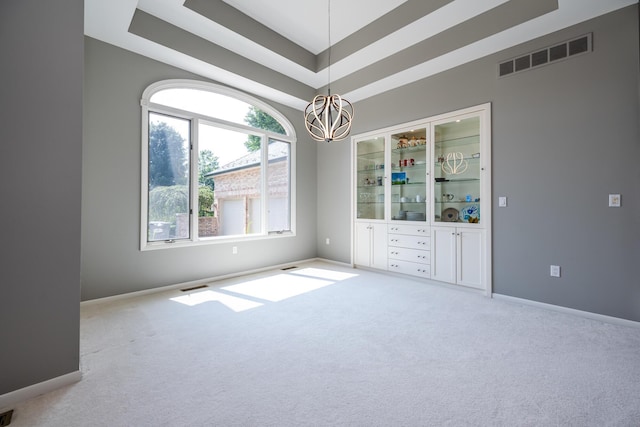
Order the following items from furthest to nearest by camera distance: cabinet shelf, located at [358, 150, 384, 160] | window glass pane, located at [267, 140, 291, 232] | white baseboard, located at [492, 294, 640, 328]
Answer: window glass pane, located at [267, 140, 291, 232]
cabinet shelf, located at [358, 150, 384, 160]
white baseboard, located at [492, 294, 640, 328]

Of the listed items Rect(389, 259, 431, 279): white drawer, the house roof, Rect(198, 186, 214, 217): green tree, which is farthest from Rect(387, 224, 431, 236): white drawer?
Rect(198, 186, 214, 217): green tree

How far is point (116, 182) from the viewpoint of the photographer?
11.2 feet

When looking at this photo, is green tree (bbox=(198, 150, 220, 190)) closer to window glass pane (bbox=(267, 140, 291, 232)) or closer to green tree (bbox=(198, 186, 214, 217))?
green tree (bbox=(198, 186, 214, 217))

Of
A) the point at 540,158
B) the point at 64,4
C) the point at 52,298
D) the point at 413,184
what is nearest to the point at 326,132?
the point at 413,184

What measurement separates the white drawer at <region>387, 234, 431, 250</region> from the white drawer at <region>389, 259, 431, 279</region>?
27 centimetres

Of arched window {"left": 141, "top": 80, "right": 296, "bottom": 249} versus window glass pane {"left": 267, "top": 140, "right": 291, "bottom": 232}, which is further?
window glass pane {"left": 267, "top": 140, "right": 291, "bottom": 232}

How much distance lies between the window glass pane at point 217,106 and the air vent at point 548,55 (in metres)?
3.59

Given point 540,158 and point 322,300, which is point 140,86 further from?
point 540,158

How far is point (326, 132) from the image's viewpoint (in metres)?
3.24

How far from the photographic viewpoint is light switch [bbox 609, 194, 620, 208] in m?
2.78

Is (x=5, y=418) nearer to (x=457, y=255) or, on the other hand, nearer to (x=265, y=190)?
(x=265, y=190)

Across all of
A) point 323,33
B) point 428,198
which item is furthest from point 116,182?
→ point 428,198

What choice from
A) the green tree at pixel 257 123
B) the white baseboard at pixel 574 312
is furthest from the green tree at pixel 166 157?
the white baseboard at pixel 574 312

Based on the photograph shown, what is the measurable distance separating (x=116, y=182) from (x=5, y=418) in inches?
99.5
